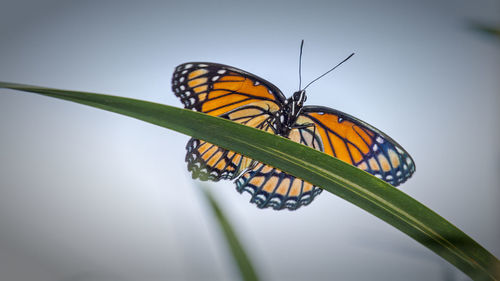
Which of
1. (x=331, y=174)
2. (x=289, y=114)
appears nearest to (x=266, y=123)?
(x=289, y=114)

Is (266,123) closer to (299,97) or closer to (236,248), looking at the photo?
(299,97)

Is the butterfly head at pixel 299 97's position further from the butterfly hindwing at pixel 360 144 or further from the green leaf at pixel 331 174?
the green leaf at pixel 331 174

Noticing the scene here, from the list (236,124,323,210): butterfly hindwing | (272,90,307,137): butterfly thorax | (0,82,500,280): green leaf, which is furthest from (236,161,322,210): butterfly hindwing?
(0,82,500,280): green leaf

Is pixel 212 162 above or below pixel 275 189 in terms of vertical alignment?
above

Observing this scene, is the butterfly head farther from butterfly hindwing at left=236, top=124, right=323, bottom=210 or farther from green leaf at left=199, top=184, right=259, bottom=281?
green leaf at left=199, top=184, right=259, bottom=281

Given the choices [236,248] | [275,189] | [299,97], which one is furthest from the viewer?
[275,189]

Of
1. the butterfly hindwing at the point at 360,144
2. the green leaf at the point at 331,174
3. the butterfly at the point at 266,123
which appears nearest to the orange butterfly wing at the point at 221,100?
the butterfly at the point at 266,123
